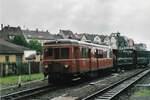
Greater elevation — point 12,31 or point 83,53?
point 12,31

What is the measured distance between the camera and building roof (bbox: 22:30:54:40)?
15012 cm

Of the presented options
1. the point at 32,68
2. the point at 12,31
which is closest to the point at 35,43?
the point at 12,31

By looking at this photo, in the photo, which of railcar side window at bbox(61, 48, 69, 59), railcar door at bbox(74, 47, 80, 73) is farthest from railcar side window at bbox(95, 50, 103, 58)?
railcar side window at bbox(61, 48, 69, 59)

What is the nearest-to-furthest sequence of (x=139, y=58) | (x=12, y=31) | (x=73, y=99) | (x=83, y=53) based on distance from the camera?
1. (x=73, y=99)
2. (x=83, y=53)
3. (x=139, y=58)
4. (x=12, y=31)

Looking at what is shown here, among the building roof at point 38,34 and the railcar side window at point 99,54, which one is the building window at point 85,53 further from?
the building roof at point 38,34

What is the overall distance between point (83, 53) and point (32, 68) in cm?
1800

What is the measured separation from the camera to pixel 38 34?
155 metres

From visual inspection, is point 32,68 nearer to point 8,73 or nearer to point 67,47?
point 8,73

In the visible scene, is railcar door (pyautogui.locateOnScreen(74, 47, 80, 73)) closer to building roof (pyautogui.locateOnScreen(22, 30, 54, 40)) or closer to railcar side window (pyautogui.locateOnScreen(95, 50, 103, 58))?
railcar side window (pyautogui.locateOnScreen(95, 50, 103, 58))

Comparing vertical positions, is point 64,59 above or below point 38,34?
below

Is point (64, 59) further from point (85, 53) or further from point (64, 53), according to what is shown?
point (85, 53)

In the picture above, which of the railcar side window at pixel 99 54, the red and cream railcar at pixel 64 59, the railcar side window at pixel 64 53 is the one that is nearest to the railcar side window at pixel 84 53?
the red and cream railcar at pixel 64 59

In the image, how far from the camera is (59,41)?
81.3ft

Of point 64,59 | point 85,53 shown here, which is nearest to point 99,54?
point 85,53
